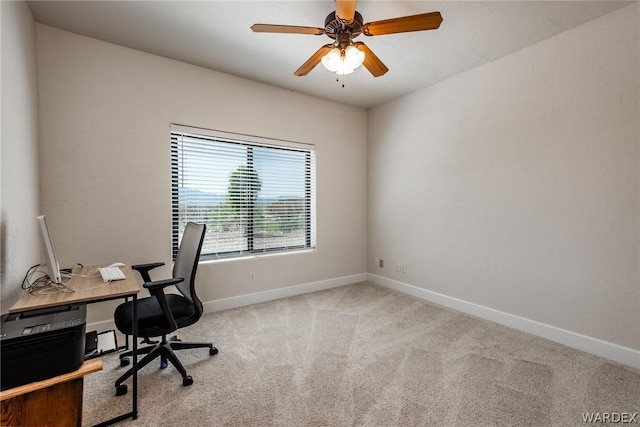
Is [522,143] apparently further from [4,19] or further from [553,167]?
[4,19]

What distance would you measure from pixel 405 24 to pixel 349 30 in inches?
15.6

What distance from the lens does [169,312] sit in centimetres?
190

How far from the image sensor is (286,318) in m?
3.10

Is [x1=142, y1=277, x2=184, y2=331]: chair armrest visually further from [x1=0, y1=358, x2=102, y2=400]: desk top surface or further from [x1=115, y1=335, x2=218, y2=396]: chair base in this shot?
[x1=0, y1=358, x2=102, y2=400]: desk top surface

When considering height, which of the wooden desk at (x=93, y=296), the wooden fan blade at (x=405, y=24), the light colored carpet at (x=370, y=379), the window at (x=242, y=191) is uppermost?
the wooden fan blade at (x=405, y=24)

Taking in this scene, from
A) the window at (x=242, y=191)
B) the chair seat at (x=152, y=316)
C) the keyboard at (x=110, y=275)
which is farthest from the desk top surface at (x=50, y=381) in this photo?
the window at (x=242, y=191)

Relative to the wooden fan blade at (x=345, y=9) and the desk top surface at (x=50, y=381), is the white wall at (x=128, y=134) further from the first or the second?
the wooden fan blade at (x=345, y=9)

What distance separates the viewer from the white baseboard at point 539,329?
7.39ft

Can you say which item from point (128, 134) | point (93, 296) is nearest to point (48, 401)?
point (93, 296)

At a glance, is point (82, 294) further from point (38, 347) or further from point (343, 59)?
point (343, 59)

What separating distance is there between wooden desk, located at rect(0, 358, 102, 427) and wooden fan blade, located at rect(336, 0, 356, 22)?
2275 millimetres

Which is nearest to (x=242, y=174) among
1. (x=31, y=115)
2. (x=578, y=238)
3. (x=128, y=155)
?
(x=128, y=155)

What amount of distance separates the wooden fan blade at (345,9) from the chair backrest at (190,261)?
1671mm

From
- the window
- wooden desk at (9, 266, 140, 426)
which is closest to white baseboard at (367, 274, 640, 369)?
the window
